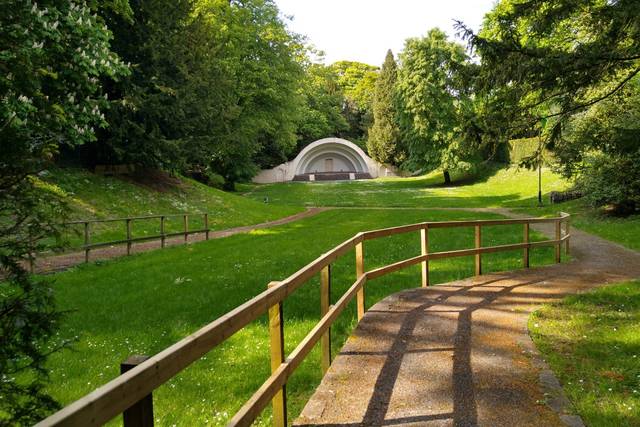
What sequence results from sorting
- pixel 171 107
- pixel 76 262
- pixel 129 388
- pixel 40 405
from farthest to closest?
pixel 171 107
pixel 76 262
pixel 40 405
pixel 129 388

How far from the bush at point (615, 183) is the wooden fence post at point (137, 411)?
2089 cm

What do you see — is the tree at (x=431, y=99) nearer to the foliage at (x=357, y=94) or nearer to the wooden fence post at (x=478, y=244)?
the foliage at (x=357, y=94)

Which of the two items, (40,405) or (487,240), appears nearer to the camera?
(40,405)

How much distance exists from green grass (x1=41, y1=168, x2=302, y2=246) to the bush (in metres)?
15.5

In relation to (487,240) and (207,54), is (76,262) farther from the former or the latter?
(207,54)

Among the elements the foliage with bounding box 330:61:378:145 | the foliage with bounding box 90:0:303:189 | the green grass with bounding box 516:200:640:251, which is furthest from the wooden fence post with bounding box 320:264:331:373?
the foliage with bounding box 330:61:378:145

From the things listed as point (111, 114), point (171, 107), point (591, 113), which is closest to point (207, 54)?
point (171, 107)

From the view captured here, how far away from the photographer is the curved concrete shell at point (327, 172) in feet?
226

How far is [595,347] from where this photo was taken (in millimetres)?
5406

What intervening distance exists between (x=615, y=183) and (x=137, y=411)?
22797 mm

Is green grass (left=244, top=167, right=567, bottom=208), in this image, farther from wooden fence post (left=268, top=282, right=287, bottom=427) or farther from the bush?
wooden fence post (left=268, top=282, right=287, bottom=427)

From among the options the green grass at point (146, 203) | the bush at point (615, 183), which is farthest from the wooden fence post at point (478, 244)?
the bush at point (615, 183)

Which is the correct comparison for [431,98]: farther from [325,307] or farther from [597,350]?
[325,307]

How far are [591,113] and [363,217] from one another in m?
12.2
